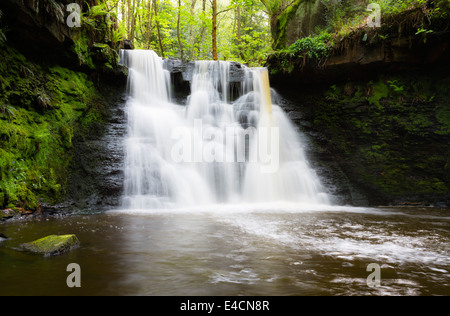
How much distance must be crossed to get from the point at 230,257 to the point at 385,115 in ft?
26.5

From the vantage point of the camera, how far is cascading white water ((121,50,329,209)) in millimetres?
7168

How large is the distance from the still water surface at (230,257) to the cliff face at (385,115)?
3.65m

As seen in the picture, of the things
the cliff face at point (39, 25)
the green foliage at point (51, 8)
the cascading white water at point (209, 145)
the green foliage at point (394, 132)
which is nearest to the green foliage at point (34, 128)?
the cliff face at point (39, 25)

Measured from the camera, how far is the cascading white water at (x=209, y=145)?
23.5 feet

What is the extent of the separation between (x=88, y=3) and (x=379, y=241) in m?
9.24

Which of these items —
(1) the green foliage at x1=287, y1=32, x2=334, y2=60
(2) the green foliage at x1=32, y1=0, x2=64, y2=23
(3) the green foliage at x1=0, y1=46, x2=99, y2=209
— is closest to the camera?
(3) the green foliage at x1=0, y1=46, x2=99, y2=209

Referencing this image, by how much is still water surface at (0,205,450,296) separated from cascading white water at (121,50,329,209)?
234 cm

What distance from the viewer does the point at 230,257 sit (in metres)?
2.88
